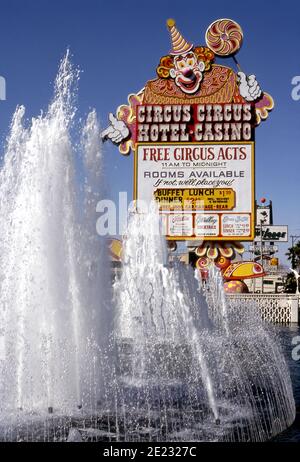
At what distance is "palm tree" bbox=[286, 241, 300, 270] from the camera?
5144 cm

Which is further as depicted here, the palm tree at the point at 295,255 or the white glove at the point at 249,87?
the palm tree at the point at 295,255

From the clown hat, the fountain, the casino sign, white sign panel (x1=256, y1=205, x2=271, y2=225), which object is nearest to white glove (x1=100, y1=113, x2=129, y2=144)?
the casino sign

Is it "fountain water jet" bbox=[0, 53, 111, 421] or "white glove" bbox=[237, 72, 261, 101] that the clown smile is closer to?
"white glove" bbox=[237, 72, 261, 101]

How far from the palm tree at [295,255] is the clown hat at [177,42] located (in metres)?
26.2

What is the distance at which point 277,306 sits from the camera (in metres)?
31.2

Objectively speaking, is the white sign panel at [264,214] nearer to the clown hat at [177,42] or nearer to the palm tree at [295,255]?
the palm tree at [295,255]

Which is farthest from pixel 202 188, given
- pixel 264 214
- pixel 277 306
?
pixel 264 214

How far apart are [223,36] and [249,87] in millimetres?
3544

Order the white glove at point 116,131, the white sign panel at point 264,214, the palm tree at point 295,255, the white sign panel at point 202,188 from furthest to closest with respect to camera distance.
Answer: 1. the white sign panel at point 264,214
2. the palm tree at point 295,255
3. the white glove at point 116,131
4. the white sign panel at point 202,188

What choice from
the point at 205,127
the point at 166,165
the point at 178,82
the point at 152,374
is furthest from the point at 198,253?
the point at 152,374

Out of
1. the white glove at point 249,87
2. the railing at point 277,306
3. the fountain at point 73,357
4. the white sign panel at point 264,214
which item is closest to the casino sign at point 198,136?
the white glove at point 249,87

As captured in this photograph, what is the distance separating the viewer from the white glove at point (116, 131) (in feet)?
102
